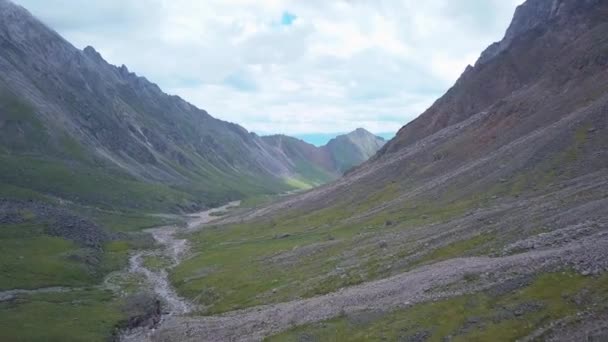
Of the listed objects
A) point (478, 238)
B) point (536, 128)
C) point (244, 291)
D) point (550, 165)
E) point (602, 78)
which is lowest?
point (244, 291)

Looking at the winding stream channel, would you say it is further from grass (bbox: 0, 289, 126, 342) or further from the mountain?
grass (bbox: 0, 289, 126, 342)

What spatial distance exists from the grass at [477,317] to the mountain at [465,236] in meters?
0.16

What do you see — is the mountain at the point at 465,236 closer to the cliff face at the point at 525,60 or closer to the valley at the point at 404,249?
the valley at the point at 404,249

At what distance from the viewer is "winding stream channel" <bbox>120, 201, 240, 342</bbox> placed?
7184 centimetres

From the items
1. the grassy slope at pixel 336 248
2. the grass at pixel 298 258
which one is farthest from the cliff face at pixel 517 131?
the grass at pixel 298 258

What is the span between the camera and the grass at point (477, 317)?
4331cm

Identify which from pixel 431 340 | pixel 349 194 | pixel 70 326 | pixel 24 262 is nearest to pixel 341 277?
pixel 431 340

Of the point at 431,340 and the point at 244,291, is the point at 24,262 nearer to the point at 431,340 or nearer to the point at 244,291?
the point at 244,291

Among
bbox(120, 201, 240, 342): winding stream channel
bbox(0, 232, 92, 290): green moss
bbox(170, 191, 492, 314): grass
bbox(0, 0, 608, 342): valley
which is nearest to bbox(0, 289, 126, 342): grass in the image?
bbox(0, 0, 608, 342): valley

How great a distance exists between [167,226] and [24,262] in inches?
3758

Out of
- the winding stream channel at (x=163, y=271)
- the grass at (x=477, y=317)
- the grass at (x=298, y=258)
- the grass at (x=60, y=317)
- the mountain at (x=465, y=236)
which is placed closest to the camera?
the grass at (x=477, y=317)

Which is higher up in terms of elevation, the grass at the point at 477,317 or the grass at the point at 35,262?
the grass at the point at 35,262

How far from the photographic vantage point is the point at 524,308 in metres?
45.5

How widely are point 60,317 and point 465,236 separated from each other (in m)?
53.5
